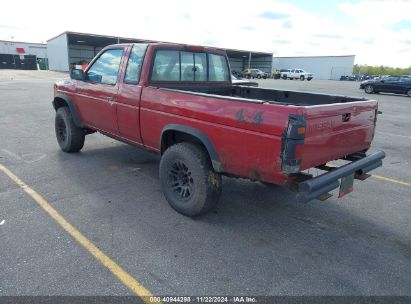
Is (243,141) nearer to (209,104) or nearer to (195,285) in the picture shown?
(209,104)

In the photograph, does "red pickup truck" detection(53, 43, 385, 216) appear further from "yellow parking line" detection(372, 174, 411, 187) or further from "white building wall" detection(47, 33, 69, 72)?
"white building wall" detection(47, 33, 69, 72)

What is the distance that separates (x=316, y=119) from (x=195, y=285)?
175cm

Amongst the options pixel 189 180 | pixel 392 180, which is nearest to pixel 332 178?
pixel 189 180

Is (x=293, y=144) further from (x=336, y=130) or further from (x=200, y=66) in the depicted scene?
(x=200, y=66)

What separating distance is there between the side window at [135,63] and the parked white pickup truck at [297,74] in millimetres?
54324

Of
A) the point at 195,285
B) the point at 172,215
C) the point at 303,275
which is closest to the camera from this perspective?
the point at 195,285

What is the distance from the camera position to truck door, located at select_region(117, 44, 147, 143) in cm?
438

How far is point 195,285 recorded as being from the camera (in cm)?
272

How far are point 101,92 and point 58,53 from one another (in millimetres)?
52814

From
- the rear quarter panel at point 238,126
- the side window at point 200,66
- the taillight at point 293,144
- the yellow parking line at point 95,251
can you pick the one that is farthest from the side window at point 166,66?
the taillight at point 293,144

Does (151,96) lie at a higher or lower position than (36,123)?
higher

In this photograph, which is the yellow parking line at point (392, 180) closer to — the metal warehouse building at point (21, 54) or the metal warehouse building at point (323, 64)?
the metal warehouse building at point (21, 54)

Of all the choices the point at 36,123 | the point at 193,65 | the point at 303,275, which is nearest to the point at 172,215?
the point at 303,275

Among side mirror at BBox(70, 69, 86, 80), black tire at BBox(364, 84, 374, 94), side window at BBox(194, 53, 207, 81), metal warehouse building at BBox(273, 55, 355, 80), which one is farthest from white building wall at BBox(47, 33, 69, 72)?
metal warehouse building at BBox(273, 55, 355, 80)
